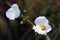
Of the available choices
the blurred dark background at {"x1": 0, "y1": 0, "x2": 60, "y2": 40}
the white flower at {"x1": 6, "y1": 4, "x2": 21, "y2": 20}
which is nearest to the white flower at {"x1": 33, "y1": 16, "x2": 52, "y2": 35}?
the white flower at {"x1": 6, "y1": 4, "x2": 21, "y2": 20}

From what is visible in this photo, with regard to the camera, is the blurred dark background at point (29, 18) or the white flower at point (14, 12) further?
the blurred dark background at point (29, 18)

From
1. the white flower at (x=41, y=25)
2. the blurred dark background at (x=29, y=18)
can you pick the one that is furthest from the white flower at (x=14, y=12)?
the blurred dark background at (x=29, y=18)

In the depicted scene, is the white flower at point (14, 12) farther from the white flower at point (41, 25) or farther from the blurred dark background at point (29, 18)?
the blurred dark background at point (29, 18)

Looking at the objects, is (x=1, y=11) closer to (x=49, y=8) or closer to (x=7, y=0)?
(x=7, y=0)

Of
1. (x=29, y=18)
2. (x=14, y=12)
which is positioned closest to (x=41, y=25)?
(x=14, y=12)

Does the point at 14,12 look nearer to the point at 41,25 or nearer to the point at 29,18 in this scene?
the point at 41,25

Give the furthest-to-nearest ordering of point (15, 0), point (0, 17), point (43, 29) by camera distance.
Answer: point (0, 17)
point (15, 0)
point (43, 29)

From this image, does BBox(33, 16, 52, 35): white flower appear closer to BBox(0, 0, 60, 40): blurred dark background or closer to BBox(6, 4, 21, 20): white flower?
BBox(6, 4, 21, 20): white flower

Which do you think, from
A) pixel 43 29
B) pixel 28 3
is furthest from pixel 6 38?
pixel 43 29
